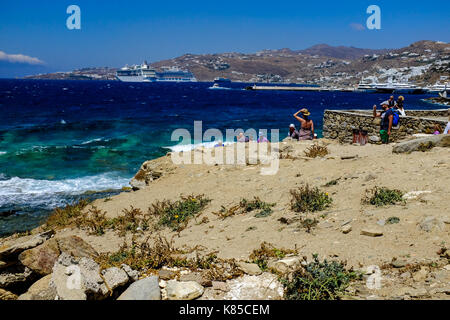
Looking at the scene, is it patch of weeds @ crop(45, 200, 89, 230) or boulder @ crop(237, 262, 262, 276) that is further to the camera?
patch of weeds @ crop(45, 200, 89, 230)

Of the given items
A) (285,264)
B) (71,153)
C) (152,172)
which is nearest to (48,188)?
(152,172)

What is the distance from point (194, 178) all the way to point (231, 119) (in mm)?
33560

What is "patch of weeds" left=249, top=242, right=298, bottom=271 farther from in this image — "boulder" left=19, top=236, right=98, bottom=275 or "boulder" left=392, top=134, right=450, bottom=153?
"boulder" left=392, top=134, right=450, bottom=153

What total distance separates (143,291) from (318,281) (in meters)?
2.00

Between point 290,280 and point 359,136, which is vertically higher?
point 359,136

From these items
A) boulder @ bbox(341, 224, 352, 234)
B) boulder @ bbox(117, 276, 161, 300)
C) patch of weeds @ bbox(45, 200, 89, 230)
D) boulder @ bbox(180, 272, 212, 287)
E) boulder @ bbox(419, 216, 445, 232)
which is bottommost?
patch of weeds @ bbox(45, 200, 89, 230)

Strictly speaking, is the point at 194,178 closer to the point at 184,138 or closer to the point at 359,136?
the point at 359,136

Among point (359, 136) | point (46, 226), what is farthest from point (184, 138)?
point (46, 226)

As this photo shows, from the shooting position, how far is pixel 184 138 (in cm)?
3020

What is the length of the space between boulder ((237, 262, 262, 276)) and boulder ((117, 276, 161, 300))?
120cm

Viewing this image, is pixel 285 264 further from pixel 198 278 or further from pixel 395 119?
pixel 395 119

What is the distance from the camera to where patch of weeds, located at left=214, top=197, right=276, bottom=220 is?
732 centimetres

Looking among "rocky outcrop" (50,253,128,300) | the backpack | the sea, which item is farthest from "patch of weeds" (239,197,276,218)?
the backpack

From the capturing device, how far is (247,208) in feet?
24.8
